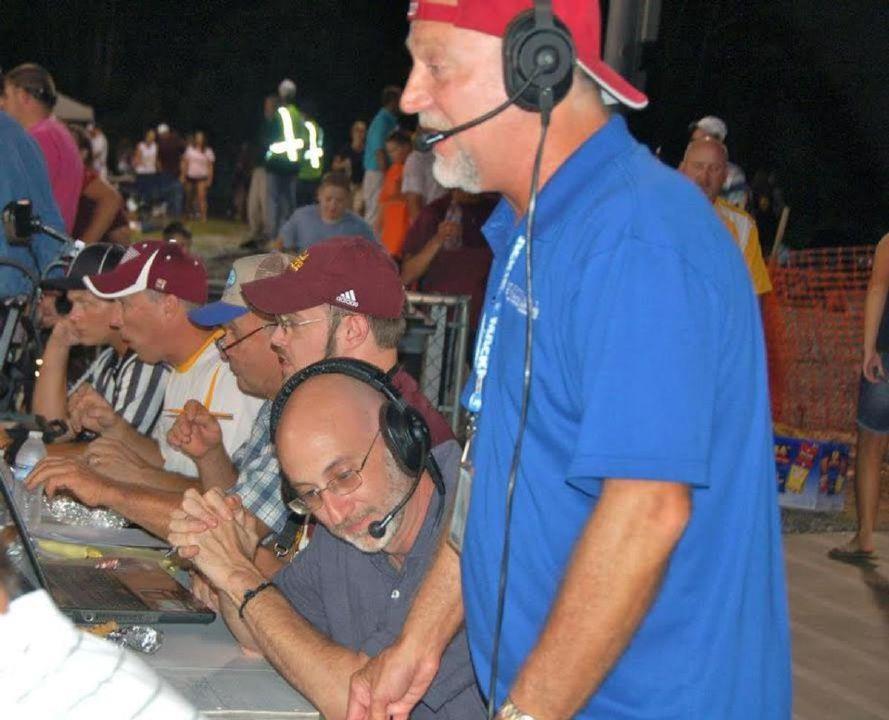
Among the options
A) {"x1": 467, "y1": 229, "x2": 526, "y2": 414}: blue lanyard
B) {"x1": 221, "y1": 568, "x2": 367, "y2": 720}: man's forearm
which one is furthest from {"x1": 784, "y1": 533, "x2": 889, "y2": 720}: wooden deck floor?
{"x1": 467, "y1": 229, "x2": 526, "y2": 414}: blue lanyard

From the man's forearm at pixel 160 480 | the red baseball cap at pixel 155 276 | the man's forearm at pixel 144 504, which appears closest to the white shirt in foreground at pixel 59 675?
A: the man's forearm at pixel 144 504

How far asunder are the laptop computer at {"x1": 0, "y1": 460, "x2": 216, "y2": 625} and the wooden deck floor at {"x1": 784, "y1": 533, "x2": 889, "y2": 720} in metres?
2.79

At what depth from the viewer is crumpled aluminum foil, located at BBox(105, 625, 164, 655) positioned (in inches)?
108

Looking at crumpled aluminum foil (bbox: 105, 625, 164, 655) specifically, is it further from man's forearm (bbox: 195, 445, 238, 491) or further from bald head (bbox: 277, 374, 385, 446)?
man's forearm (bbox: 195, 445, 238, 491)

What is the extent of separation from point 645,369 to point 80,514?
9.08ft

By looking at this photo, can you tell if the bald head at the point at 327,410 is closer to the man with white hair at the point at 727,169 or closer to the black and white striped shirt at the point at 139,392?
the black and white striped shirt at the point at 139,392

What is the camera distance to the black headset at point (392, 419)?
2.71 metres

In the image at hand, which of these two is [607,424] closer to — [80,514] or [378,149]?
[80,514]

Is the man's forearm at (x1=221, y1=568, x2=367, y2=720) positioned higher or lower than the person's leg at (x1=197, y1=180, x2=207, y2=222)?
lower

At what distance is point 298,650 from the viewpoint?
108 inches

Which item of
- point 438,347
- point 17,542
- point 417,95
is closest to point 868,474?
point 438,347

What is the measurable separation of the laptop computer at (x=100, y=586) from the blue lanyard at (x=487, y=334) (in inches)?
41.6

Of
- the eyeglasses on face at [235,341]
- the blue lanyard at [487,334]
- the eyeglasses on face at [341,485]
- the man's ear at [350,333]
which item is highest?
the blue lanyard at [487,334]

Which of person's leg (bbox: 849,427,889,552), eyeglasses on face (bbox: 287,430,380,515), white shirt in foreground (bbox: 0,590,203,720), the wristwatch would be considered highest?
eyeglasses on face (bbox: 287,430,380,515)
